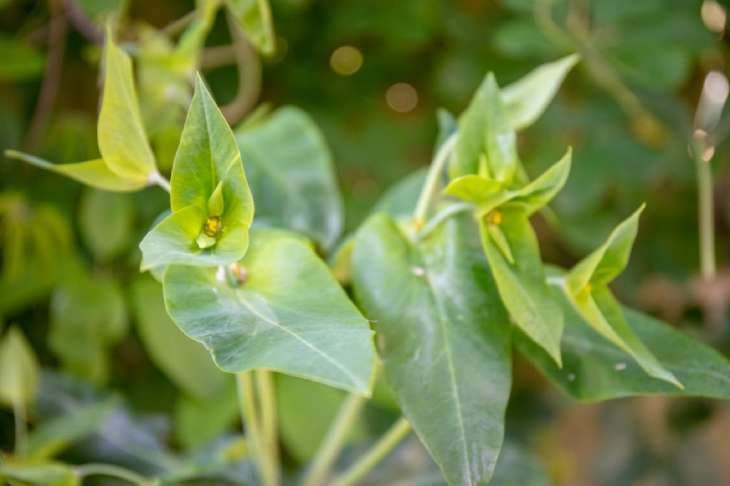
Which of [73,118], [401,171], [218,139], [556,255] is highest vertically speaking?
[218,139]

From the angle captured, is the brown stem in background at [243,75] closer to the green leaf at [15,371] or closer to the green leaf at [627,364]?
the green leaf at [15,371]

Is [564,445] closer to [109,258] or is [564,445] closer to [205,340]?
[109,258]

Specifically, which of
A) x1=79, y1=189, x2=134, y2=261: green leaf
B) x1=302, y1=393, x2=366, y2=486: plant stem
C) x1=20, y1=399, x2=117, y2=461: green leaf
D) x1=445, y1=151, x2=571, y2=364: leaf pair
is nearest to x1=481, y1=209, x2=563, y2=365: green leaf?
x1=445, y1=151, x2=571, y2=364: leaf pair

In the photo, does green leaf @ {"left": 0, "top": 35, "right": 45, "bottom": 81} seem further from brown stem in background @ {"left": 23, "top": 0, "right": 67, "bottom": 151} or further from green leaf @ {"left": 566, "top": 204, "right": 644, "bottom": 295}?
green leaf @ {"left": 566, "top": 204, "right": 644, "bottom": 295}

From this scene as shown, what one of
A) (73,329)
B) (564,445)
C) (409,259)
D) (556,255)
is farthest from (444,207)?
(564,445)

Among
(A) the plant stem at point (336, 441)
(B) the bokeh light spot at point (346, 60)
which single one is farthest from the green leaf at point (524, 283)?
(B) the bokeh light spot at point (346, 60)
